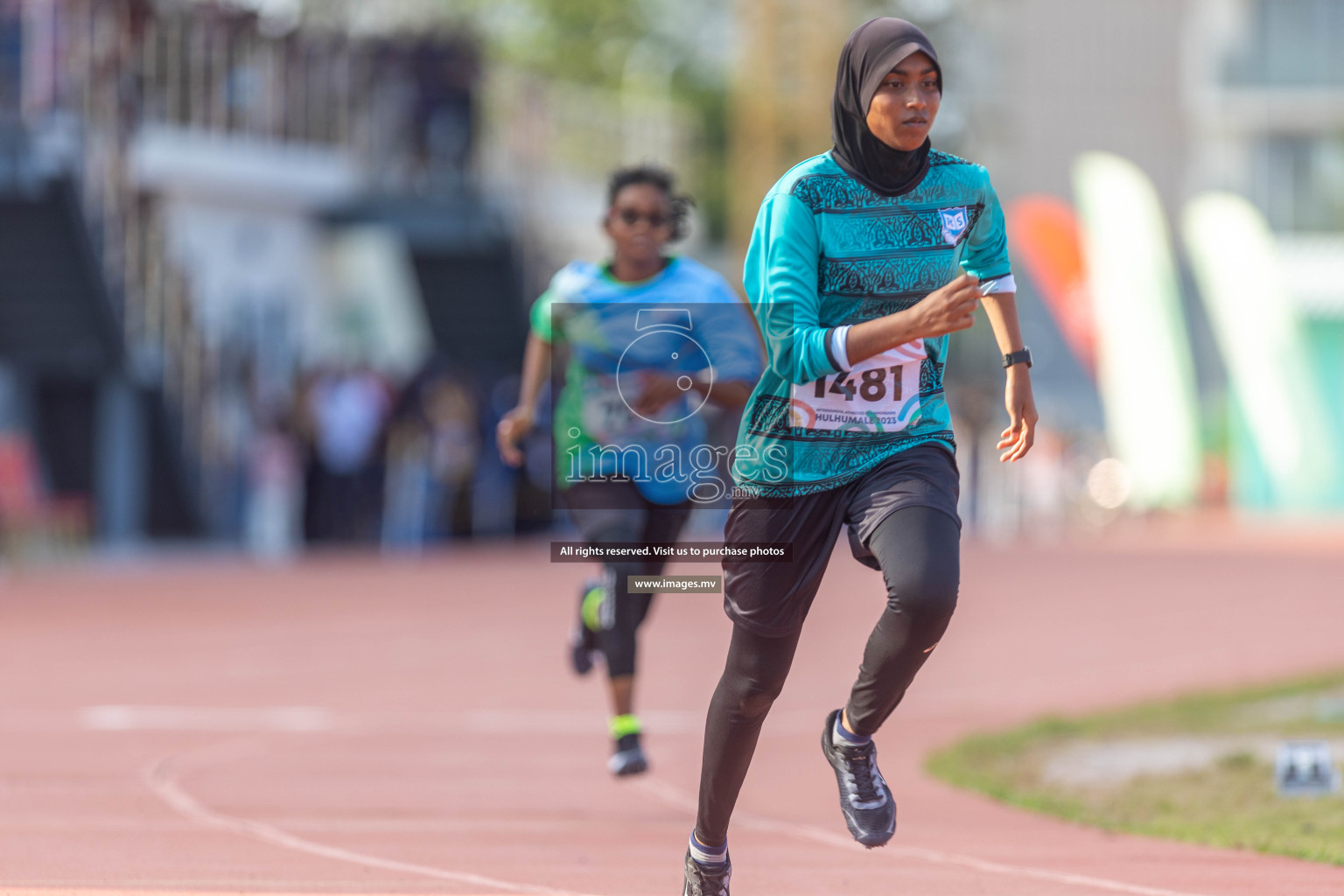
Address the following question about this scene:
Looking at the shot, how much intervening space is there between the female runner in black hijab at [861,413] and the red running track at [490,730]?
100 centimetres

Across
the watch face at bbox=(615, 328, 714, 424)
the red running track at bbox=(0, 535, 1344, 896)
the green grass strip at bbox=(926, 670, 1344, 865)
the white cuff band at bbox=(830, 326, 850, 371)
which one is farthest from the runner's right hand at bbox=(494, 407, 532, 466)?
the white cuff band at bbox=(830, 326, 850, 371)

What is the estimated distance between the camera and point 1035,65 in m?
52.3

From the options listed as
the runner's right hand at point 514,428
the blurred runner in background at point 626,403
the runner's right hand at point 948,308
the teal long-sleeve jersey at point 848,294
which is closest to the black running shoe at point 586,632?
the blurred runner in background at point 626,403

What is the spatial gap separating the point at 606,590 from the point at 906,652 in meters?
2.70

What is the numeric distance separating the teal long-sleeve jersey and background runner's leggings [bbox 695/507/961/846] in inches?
9.3

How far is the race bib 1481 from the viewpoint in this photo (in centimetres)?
486

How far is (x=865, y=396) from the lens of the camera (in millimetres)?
4875

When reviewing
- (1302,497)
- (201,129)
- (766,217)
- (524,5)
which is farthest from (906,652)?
(524,5)

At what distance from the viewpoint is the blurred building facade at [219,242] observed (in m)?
18.7

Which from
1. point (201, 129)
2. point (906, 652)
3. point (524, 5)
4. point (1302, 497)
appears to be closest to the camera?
point (906, 652)

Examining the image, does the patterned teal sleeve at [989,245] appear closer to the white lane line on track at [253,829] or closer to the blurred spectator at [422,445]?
the white lane line on track at [253,829]

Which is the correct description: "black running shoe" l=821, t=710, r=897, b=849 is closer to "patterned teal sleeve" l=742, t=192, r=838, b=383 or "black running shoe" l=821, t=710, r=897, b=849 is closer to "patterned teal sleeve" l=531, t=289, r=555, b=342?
"patterned teal sleeve" l=742, t=192, r=838, b=383

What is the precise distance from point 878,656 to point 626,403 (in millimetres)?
2567

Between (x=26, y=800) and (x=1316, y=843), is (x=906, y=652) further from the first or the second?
(x=26, y=800)
